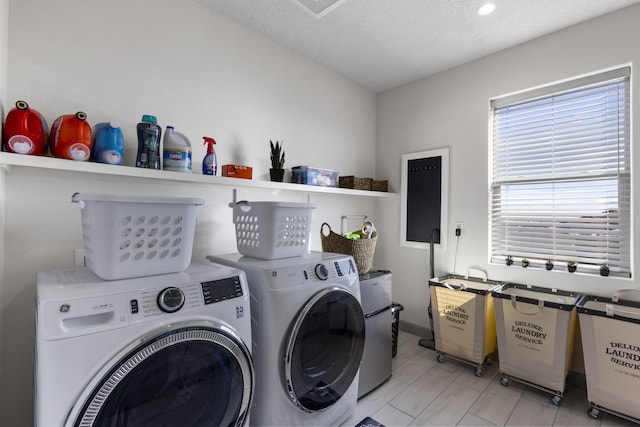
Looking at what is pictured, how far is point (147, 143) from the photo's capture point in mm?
1625

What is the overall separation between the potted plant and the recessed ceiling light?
1.64m

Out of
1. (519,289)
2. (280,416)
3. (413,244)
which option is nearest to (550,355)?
(519,289)

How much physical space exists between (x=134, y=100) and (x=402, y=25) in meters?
1.85

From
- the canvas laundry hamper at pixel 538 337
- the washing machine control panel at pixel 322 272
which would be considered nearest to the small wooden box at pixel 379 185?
the canvas laundry hamper at pixel 538 337

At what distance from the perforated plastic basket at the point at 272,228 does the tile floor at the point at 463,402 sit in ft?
3.45

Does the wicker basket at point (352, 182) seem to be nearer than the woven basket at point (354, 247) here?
No

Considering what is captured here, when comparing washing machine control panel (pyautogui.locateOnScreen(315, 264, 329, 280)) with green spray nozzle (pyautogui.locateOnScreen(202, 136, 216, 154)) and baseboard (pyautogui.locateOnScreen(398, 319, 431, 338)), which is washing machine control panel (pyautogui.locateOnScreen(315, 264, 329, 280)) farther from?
baseboard (pyautogui.locateOnScreen(398, 319, 431, 338))

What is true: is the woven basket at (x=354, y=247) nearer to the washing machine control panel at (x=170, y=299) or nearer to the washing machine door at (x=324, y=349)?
the washing machine door at (x=324, y=349)

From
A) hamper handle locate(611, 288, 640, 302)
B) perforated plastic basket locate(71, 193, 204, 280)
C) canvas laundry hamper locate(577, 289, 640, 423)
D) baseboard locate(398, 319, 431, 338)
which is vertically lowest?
baseboard locate(398, 319, 431, 338)

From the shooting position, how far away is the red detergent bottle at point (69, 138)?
1383 mm

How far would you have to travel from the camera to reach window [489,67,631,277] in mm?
2088

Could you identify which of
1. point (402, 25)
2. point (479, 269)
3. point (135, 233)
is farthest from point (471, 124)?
point (135, 233)

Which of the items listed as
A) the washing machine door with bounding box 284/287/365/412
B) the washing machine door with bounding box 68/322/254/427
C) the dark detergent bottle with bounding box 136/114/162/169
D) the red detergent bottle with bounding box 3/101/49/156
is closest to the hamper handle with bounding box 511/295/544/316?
the washing machine door with bounding box 284/287/365/412

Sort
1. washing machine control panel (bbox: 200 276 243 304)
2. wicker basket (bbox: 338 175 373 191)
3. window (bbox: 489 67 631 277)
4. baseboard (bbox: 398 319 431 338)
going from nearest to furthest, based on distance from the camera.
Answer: washing machine control panel (bbox: 200 276 243 304)
window (bbox: 489 67 631 277)
wicker basket (bbox: 338 175 373 191)
baseboard (bbox: 398 319 431 338)
